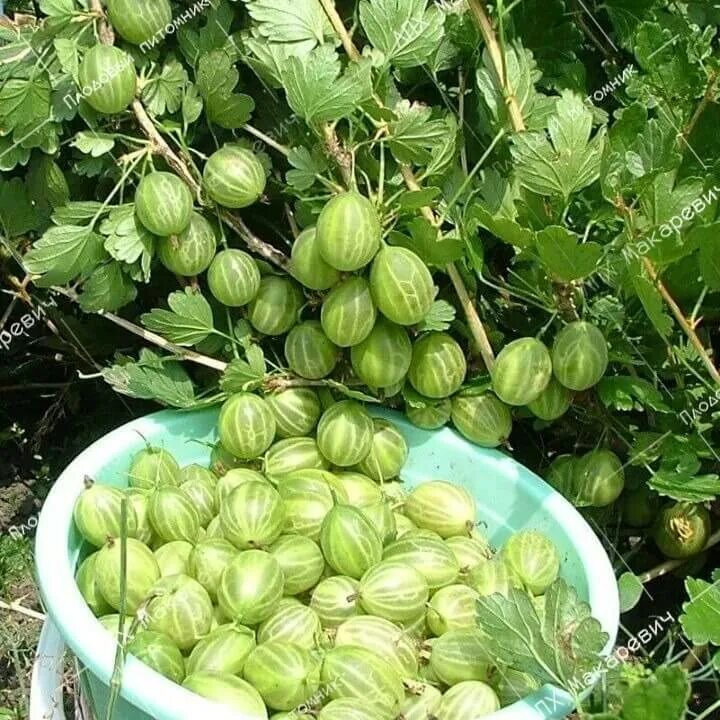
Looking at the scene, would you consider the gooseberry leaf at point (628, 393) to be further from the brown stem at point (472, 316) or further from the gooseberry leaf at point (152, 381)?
the gooseberry leaf at point (152, 381)

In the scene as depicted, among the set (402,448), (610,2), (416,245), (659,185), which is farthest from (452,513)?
(610,2)

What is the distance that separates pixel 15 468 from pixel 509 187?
1.06 m

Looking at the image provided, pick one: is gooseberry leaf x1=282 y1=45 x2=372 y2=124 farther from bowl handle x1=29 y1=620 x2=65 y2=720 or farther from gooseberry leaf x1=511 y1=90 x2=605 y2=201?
bowl handle x1=29 y1=620 x2=65 y2=720

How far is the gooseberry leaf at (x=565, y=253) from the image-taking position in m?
1.07

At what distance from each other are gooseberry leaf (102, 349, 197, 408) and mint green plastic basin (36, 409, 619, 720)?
0.12 feet

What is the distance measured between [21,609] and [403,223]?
79 cm

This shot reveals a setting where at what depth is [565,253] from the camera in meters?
1.09

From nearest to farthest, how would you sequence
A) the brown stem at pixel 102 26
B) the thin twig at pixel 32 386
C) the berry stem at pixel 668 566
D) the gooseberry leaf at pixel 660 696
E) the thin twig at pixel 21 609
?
the gooseberry leaf at pixel 660 696, the brown stem at pixel 102 26, the berry stem at pixel 668 566, the thin twig at pixel 21 609, the thin twig at pixel 32 386

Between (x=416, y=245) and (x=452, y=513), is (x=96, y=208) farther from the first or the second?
(x=452, y=513)

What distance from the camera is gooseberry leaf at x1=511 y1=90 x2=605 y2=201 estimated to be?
1.13 meters

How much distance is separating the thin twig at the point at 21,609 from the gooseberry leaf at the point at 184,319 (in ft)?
1.57

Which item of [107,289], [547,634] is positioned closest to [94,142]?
[107,289]

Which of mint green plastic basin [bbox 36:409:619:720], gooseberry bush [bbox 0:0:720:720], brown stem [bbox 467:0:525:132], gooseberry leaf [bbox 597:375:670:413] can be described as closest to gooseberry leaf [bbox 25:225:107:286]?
gooseberry bush [bbox 0:0:720:720]

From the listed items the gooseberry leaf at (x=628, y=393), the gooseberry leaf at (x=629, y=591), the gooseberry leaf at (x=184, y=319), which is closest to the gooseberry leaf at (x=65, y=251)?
the gooseberry leaf at (x=184, y=319)
